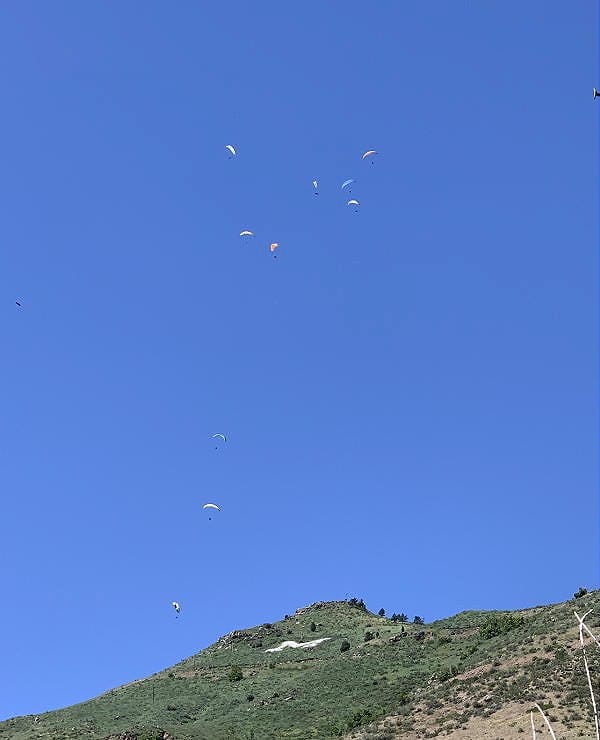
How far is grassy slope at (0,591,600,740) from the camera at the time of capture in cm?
4531

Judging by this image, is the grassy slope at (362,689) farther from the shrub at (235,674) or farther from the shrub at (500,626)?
the shrub at (500,626)

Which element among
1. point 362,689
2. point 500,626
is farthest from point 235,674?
point 500,626

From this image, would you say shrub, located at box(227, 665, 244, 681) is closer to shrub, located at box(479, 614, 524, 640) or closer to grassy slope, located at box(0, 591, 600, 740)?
grassy slope, located at box(0, 591, 600, 740)

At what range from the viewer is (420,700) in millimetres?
52531

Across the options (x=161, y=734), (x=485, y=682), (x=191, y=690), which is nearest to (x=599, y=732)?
(x=485, y=682)

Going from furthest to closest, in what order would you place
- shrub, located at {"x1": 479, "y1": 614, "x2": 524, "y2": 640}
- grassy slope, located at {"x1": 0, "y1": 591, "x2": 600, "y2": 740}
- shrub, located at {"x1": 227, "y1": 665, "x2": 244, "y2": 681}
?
shrub, located at {"x1": 227, "y1": 665, "x2": 244, "y2": 681} < shrub, located at {"x1": 479, "y1": 614, "x2": 524, "y2": 640} < grassy slope, located at {"x1": 0, "y1": 591, "x2": 600, "y2": 740}

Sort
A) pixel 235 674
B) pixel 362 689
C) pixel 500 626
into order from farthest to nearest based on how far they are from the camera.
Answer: pixel 235 674
pixel 500 626
pixel 362 689

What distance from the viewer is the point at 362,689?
62.2 meters

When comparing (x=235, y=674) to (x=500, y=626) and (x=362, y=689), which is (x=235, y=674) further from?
(x=500, y=626)

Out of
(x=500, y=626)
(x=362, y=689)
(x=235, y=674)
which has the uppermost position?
(x=235, y=674)

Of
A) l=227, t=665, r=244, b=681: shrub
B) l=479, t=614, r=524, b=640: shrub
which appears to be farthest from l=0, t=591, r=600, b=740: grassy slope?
l=479, t=614, r=524, b=640: shrub

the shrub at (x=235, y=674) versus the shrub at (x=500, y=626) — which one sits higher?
the shrub at (x=235, y=674)

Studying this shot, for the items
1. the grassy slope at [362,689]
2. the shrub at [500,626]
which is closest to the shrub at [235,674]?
the grassy slope at [362,689]

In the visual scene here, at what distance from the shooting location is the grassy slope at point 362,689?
1784 inches
